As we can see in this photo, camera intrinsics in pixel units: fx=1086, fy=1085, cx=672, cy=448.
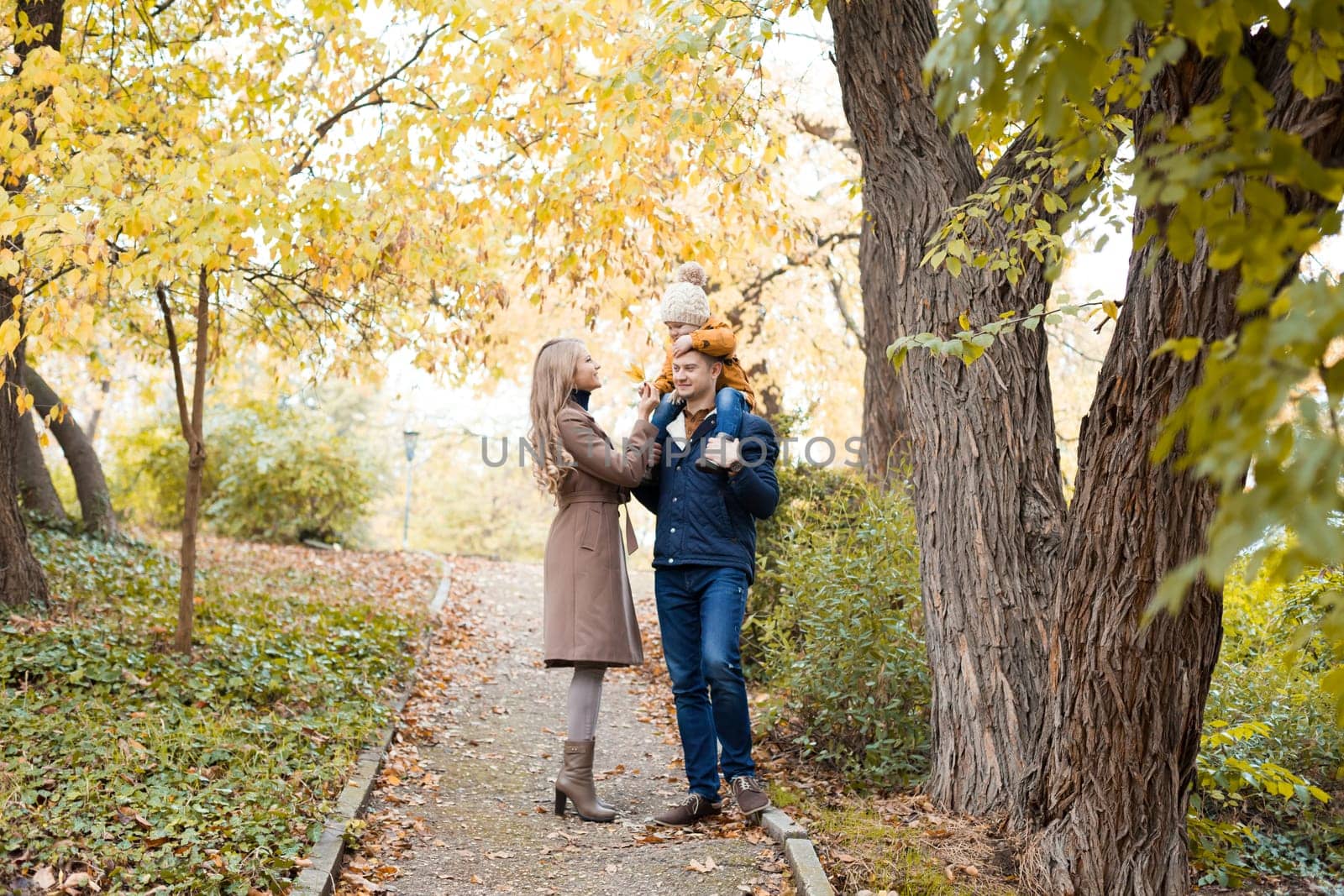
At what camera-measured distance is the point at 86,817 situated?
4207mm

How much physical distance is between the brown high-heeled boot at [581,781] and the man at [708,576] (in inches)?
13.0

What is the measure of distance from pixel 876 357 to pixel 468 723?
4.45 metres

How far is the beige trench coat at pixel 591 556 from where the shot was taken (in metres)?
5.04

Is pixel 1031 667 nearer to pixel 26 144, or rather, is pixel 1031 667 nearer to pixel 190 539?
pixel 190 539

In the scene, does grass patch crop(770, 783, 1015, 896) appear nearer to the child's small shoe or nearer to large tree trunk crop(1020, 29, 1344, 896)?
large tree trunk crop(1020, 29, 1344, 896)

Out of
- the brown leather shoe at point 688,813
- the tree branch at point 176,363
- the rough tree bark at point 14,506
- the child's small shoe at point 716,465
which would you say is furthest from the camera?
the rough tree bark at point 14,506

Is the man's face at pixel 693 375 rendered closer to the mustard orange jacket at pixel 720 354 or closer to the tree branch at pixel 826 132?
the mustard orange jacket at pixel 720 354

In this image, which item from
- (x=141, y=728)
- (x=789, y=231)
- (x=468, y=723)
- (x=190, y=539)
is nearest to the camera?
(x=141, y=728)

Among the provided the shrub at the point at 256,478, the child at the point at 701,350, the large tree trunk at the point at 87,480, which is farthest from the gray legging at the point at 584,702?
the shrub at the point at 256,478

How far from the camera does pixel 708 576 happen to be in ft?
16.3

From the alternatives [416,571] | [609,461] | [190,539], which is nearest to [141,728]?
[190,539]

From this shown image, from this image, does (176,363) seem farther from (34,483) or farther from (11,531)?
(34,483)

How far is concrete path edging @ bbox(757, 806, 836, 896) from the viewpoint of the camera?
4141mm

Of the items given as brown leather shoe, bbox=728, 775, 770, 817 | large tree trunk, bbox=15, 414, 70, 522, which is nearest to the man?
brown leather shoe, bbox=728, 775, 770, 817
